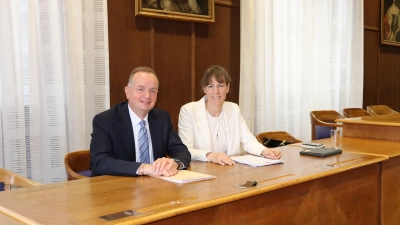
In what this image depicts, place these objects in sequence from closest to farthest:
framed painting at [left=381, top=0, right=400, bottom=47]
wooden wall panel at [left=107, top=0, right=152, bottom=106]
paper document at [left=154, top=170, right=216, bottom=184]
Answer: paper document at [left=154, top=170, right=216, bottom=184], wooden wall panel at [left=107, top=0, right=152, bottom=106], framed painting at [left=381, top=0, right=400, bottom=47]

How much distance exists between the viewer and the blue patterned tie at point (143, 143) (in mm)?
3010

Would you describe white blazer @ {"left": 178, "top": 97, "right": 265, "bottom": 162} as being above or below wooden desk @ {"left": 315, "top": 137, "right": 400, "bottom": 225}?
above

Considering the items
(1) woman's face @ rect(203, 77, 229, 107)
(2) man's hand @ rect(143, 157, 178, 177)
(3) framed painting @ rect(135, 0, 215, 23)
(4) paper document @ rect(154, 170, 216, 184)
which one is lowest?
(4) paper document @ rect(154, 170, 216, 184)

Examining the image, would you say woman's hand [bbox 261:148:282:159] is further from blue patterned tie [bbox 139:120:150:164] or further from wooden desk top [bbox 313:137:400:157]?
blue patterned tie [bbox 139:120:150:164]

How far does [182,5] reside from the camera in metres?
5.40

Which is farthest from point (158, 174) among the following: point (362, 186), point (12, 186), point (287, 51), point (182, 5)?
point (287, 51)

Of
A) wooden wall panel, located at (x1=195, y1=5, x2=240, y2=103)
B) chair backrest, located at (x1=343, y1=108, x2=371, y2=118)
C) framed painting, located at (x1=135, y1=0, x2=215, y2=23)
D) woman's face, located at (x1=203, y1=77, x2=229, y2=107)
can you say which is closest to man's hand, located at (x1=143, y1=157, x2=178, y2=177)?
woman's face, located at (x1=203, y1=77, x2=229, y2=107)

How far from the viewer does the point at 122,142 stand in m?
2.90

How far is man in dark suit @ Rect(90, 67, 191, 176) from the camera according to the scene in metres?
2.78

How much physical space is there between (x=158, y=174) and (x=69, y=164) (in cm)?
101

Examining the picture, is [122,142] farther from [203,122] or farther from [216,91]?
[216,91]

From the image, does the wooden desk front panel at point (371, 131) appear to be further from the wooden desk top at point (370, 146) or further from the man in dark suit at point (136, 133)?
the man in dark suit at point (136, 133)

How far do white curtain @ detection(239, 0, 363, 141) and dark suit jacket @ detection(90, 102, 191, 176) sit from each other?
3073mm

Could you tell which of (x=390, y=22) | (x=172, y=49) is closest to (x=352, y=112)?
(x=390, y=22)
